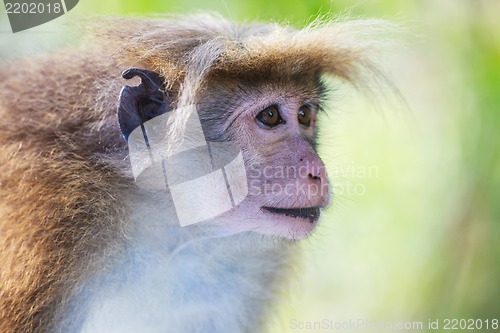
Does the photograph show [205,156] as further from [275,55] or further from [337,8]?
[337,8]

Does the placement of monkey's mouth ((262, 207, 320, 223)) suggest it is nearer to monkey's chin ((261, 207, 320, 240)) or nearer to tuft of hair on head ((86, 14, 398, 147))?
monkey's chin ((261, 207, 320, 240))

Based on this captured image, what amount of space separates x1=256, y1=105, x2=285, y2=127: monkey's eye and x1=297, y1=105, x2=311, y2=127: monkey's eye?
200 mm

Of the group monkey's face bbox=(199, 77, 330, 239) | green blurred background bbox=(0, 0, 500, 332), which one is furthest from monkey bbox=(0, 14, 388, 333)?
green blurred background bbox=(0, 0, 500, 332)

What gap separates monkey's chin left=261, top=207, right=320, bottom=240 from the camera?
3732 millimetres

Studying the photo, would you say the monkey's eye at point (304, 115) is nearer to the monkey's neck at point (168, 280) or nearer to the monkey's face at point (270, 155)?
the monkey's face at point (270, 155)

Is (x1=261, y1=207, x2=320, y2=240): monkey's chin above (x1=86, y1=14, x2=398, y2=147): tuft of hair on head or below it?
below

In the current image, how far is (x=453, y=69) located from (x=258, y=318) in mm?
2850

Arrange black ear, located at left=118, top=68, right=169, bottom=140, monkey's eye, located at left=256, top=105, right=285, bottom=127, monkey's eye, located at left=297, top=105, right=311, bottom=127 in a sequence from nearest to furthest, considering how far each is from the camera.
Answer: black ear, located at left=118, top=68, right=169, bottom=140 → monkey's eye, located at left=256, top=105, right=285, bottom=127 → monkey's eye, located at left=297, top=105, right=311, bottom=127

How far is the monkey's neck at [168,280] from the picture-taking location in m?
3.70

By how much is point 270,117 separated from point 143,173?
702mm

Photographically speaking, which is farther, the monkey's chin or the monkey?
the monkey's chin

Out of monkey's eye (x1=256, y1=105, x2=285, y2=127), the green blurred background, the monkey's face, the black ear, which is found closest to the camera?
the black ear

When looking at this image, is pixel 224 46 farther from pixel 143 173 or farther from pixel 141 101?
pixel 143 173

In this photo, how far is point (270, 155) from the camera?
3.71m
